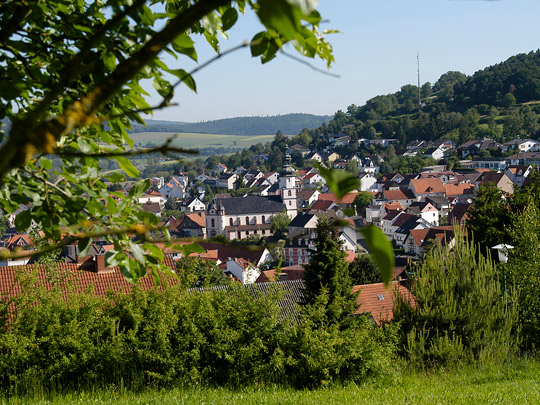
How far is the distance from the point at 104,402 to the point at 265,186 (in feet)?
305

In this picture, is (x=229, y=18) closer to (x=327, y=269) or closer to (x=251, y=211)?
(x=327, y=269)

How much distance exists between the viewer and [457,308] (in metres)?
9.39

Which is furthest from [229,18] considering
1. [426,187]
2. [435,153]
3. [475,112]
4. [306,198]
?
[475,112]

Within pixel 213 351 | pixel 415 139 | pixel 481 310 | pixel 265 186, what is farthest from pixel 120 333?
pixel 415 139

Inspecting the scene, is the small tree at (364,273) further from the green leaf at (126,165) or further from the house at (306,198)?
the house at (306,198)

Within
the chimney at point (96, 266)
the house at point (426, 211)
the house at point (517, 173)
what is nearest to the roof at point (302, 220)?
the house at point (426, 211)

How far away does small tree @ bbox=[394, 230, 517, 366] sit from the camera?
29.1ft

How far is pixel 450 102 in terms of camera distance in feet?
396

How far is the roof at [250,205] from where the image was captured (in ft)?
235

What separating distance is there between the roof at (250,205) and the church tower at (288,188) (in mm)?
950

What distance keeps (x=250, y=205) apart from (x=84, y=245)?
7120 cm

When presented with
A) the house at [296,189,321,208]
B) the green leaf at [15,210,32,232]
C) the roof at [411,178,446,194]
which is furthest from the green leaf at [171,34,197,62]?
the house at [296,189,321,208]

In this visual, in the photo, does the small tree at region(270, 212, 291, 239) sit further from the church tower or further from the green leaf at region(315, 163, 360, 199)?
the green leaf at region(315, 163, 360, 199)

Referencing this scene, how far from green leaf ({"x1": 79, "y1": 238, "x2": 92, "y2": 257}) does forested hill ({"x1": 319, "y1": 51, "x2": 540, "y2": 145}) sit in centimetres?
10188
